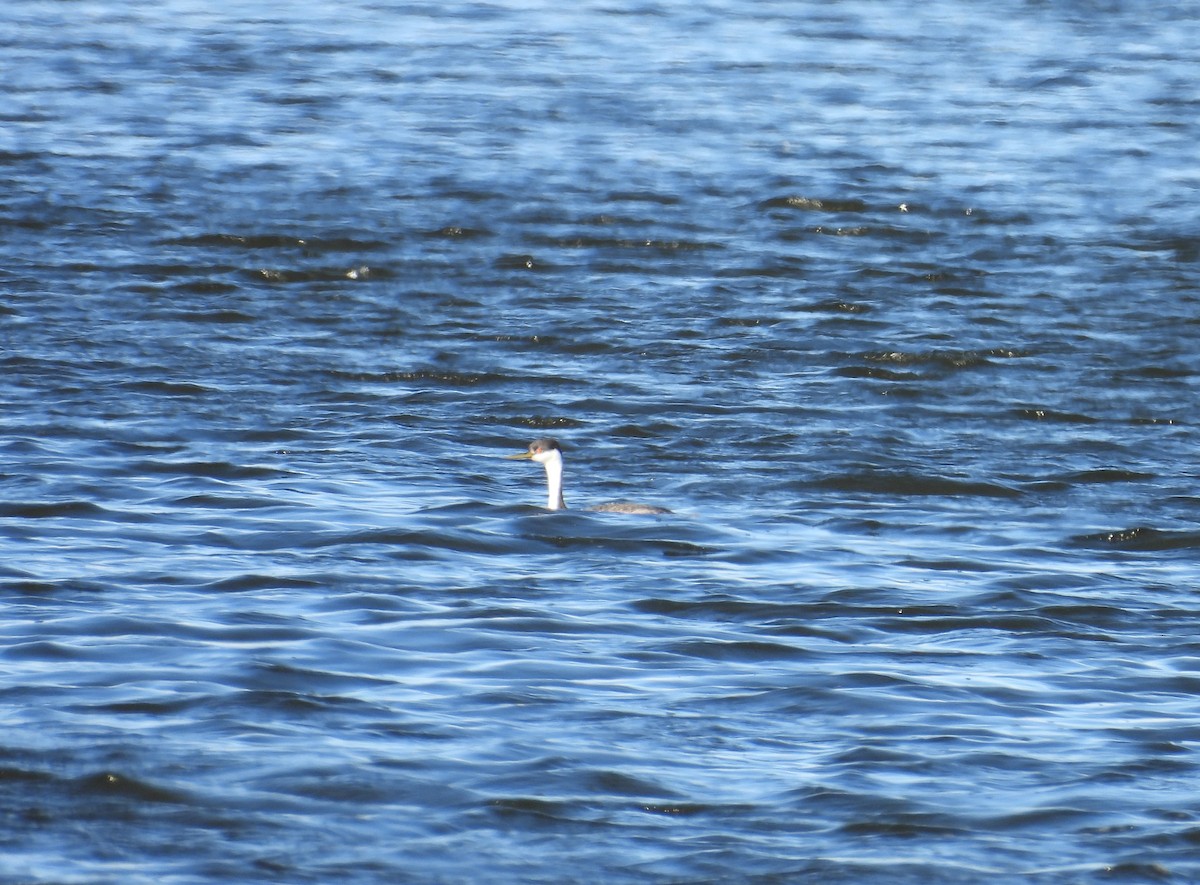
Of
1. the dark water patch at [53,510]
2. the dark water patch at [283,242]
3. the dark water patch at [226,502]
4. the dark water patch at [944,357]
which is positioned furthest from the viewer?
the dark water patch at [283,242]

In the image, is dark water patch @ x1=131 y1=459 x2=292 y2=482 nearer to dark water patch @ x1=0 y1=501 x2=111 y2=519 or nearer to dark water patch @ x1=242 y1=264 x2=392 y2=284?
dark water patch @ x1=0 y1=501 x2=111 y2=519

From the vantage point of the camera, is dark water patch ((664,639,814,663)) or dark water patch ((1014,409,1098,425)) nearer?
dark water patch ((664,639,814,663))

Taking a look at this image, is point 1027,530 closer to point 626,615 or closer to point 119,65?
point 626,615

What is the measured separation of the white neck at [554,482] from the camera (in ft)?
45.2

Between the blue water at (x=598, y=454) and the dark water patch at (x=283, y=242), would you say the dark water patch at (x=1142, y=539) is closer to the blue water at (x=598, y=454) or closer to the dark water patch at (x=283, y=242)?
the blue water at (x=598, y=454)

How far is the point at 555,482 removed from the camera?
13.9 meters

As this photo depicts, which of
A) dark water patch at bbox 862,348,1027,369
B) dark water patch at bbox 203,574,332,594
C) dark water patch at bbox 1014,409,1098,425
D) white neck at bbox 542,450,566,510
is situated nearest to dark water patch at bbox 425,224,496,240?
dark water patch at bbox 862,348,1027,369

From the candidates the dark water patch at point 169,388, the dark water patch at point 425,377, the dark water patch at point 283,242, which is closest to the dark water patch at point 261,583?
the dark water patch at point 169,388

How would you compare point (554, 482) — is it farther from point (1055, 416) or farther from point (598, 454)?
point (1055, 416)

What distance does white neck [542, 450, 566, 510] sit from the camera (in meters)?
13.8

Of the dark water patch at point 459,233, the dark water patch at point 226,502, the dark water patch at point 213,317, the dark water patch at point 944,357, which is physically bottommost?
the dark water patch at point 944,357

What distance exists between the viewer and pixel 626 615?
38.2 ft

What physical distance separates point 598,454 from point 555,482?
73.9 inches

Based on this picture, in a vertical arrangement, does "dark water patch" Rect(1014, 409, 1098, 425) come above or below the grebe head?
below
